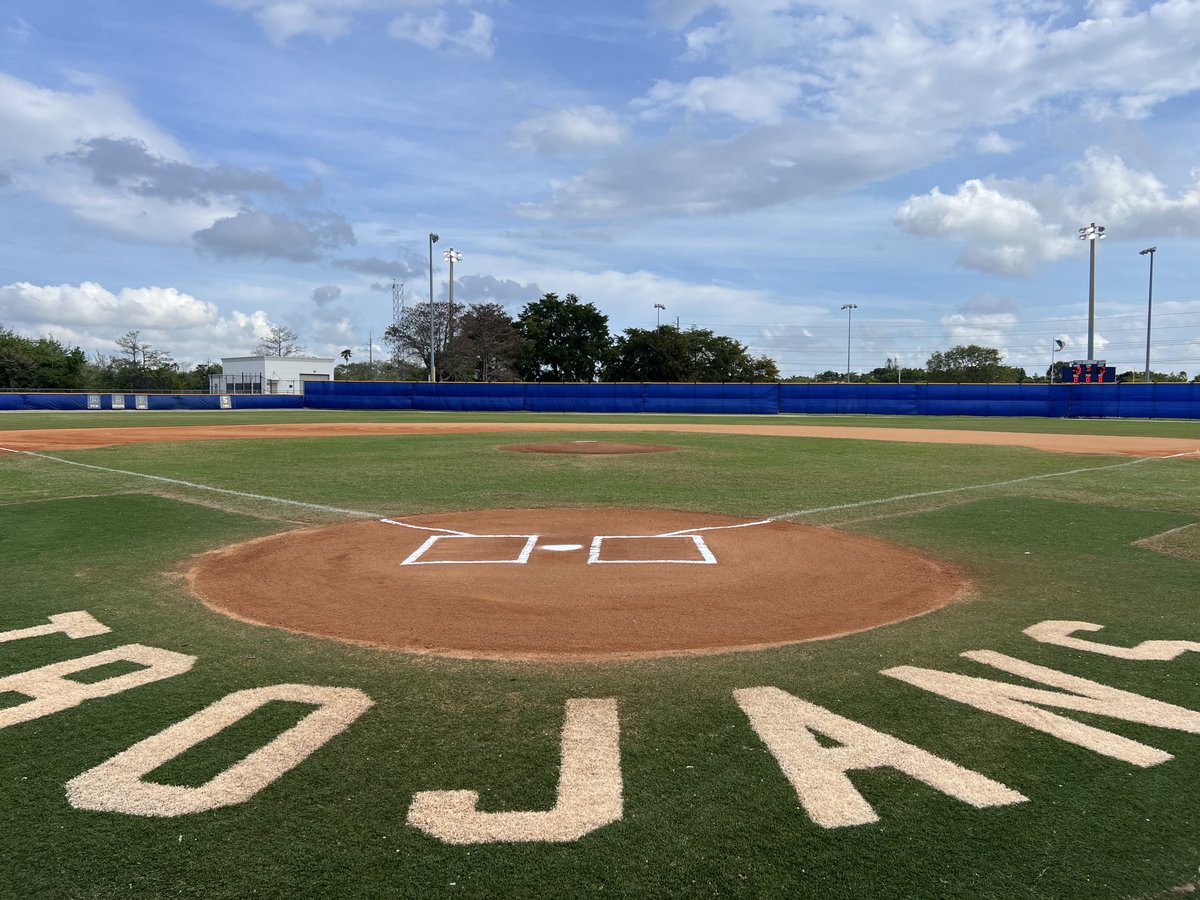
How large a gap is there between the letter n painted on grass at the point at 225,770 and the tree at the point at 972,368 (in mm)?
105075

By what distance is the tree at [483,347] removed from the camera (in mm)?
70000

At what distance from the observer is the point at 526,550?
866 centimetres

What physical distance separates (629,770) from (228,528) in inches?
316

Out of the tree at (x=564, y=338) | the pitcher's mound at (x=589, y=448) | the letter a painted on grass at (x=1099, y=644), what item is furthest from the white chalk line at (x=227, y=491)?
the tree at (x=564, y=338)

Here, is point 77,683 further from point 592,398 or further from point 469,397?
point 469,397

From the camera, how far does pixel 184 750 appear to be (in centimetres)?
377

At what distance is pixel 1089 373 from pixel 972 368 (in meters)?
60.8

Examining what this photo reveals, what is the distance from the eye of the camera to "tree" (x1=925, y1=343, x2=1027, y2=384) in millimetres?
100625

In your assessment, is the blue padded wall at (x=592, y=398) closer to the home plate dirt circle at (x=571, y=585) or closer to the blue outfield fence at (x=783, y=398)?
the blue outfield fence at (x=783, y=398)

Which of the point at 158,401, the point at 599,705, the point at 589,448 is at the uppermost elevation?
the point at 158,401

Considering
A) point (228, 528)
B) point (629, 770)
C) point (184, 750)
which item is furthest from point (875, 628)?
point (228, 528)

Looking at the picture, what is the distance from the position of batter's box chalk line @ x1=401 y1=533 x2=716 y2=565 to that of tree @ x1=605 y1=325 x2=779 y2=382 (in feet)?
220

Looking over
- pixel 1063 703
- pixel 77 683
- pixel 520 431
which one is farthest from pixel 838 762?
pixel 520 431

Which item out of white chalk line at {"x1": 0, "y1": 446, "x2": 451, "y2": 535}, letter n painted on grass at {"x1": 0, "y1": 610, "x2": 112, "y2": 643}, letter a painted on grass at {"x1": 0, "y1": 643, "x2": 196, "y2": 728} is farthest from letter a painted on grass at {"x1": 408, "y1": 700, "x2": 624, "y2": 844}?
white chalk line at {"x1": 0, "y1": 446, "x2": 451, "y2": 535}
